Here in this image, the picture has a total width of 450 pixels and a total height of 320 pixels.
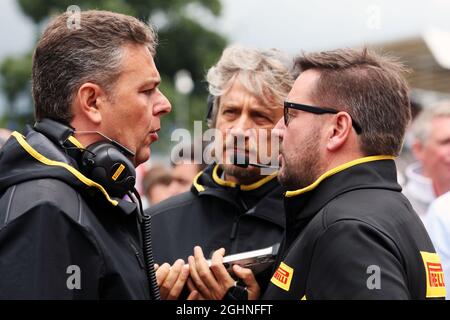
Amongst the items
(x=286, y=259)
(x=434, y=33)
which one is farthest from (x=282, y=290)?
(x=434, y=33)

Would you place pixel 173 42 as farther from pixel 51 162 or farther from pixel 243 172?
pixel 51 162

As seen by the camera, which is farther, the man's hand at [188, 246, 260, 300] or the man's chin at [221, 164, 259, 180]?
the man's chin at [221, 164, 259, 180]

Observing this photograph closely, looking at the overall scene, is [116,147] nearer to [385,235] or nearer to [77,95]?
[77,95]

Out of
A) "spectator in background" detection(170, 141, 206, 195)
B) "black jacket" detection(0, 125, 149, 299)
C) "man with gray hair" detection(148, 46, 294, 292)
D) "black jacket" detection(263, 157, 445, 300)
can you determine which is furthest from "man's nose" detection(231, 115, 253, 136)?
"spectator in background" detection(170, 141, 206, 195)

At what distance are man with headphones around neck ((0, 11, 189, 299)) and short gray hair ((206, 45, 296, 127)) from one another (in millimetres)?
888

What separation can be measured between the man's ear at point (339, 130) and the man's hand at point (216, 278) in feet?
2.51

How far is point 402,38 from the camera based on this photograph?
16281 millimetres

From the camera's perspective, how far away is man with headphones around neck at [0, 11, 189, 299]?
231 cm

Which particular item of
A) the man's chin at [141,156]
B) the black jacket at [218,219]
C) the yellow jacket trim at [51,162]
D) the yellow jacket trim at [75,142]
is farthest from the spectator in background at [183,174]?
the yellow jacket trim at [51,162]

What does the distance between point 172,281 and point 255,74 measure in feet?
4.28

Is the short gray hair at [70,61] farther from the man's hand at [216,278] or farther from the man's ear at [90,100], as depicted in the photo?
the man's hand at [216,278]

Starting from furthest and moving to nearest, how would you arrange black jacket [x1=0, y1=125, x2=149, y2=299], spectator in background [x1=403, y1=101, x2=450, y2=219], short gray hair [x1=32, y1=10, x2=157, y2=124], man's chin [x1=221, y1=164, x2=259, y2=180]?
spectator in background [x1=403, y1=101, x2=450, y2=219], man's chin [x1=221, y1=164, x2=259, y2=180], short gray hair [x1=32, y1=10, x2=157, y2=124], black jacket [x1=0, y1=125, x2=149, y2=299]

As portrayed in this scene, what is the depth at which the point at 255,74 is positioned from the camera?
392cm

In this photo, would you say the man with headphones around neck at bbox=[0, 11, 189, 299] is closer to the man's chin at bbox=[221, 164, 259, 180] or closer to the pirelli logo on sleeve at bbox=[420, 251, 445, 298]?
the man's chin at bbox=[221, 164, 259, 180]
